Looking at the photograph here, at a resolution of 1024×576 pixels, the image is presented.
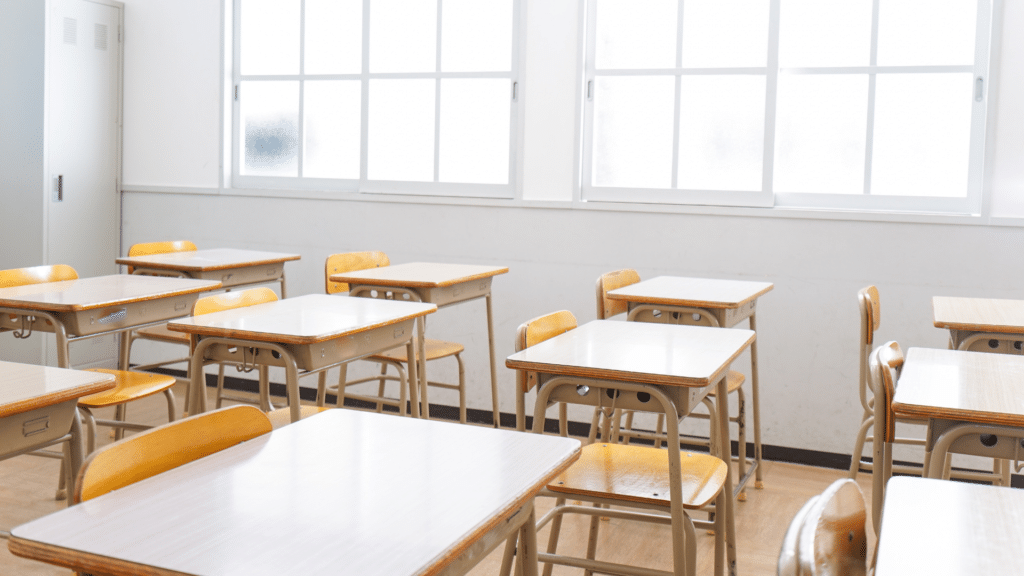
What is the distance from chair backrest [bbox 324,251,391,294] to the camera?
12.2 feet

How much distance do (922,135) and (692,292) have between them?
140 centimetres

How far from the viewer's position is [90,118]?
5188mm

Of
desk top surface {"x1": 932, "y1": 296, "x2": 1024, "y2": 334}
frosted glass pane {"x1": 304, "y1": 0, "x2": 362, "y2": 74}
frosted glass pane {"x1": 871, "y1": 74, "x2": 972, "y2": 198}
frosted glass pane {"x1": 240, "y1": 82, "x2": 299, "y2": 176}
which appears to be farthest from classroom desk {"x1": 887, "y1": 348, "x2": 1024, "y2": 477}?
frosted glass pane {"x1": 240, "y1": 82, "x2": 299, "y2": 176}

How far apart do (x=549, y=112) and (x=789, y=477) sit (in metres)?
2.02

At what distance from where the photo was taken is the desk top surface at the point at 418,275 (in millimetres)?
3507

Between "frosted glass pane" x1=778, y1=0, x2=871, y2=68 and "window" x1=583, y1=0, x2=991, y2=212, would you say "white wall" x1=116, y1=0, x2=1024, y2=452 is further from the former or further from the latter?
"frosted glass pane" x1=778, y1=0, x2=871, y2=68

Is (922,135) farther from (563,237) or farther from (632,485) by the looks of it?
(632,485)

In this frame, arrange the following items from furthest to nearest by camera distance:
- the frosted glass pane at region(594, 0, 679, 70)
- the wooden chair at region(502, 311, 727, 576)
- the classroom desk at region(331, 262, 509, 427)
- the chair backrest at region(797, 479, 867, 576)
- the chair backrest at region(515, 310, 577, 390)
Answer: the frosted glass pane at region(594, 0, 679, 70) < the classroom desk at region(331, 262, 509, 427) < the chair backrest at region(515, 310, 577, 390) < the wooden chair at region(502, 311, 727, 576) < the chair backrest at region(797, 479, 867, 576)

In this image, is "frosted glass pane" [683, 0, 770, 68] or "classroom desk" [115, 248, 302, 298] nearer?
"classroom desk" [115, 248, 302, 298]

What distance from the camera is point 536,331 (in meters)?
2.30

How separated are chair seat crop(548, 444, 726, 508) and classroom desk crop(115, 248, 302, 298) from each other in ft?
6.35

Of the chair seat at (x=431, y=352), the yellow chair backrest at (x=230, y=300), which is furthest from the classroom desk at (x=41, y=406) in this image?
the chair seat at (x=431, y=352)

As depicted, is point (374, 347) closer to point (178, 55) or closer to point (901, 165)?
point (901, 165)

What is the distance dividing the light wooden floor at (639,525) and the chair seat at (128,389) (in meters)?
0.51
